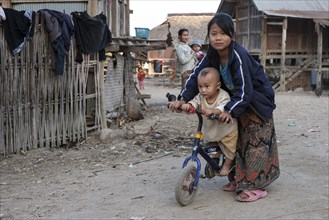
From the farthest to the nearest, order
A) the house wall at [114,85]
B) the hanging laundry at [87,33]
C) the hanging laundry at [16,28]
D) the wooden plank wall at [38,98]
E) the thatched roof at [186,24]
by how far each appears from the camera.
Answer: the thatched roof at [186,24] < the house wall at [114,85] < the hanging laundry at [87,33] < the wooden plank wall at [38,98] < the hanging laundry at [16,28]

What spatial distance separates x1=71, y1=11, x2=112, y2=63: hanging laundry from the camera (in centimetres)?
793

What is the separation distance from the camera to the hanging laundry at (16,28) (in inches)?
260

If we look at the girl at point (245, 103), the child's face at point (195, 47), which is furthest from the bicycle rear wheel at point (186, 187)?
the child's face at point (195, 47)

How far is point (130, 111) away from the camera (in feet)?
36.4

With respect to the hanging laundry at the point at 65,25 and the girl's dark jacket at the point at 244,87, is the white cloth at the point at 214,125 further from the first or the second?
the hanging laundry at the point at 65,25

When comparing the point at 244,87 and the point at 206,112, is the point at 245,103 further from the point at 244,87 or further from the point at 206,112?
the point at 206,112

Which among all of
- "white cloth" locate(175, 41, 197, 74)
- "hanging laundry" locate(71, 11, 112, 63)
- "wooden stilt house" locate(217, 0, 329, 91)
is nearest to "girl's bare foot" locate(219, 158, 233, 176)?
"hanging laundry" locate(71, 11, 112, 63)

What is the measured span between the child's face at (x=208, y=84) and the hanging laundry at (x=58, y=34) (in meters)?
4.09

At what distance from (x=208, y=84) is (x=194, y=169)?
0.80 metres

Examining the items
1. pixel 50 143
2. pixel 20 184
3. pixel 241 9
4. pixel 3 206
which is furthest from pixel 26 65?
pixel 241 9

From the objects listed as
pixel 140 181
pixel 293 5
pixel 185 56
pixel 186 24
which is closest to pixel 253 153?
pixel 140 181

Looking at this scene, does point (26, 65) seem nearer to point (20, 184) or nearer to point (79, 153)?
point (79, 153)

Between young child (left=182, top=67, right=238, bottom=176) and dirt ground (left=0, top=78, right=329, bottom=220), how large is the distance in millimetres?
524

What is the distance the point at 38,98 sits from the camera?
7270 mm
